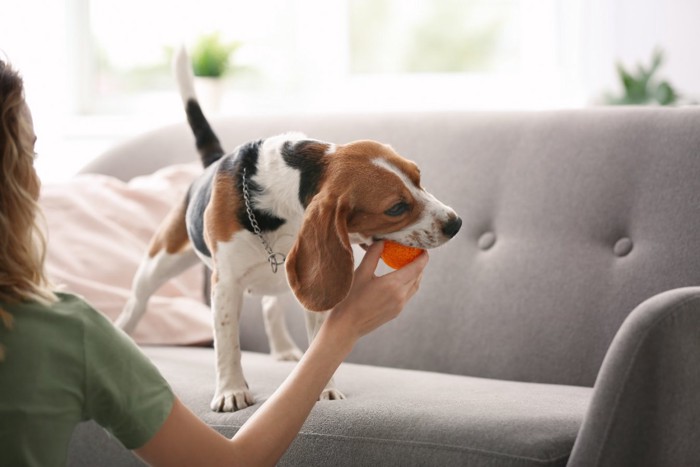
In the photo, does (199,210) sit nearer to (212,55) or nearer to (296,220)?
(296,220)

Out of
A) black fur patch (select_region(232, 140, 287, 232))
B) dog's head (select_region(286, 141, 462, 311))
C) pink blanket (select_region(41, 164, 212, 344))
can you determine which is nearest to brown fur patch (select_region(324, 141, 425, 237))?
dog's head (select_region(286, 141, 462, 311))

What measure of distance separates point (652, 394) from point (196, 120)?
115cm

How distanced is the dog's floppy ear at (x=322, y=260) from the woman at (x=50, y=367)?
0.30 m

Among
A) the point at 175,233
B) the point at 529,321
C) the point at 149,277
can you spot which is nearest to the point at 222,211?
the point at 175,233

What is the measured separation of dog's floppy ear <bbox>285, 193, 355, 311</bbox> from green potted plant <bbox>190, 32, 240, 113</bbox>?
2.57 metres

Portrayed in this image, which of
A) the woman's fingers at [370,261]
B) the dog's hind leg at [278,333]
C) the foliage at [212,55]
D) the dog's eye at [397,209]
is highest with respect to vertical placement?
the dog's eye at [397,209]

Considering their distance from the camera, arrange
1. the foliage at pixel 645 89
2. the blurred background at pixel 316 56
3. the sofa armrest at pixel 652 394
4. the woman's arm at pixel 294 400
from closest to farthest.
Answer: the woman's arm at pixel 294 400, the sofa armrest at pixel 652 394, the foliage at pixel 645 89, the blurred background at pixel 316 56

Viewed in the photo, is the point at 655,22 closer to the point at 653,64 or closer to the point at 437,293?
the point at 653,64

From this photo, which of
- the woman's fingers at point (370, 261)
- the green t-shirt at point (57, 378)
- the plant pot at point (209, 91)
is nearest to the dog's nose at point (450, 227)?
the woman's fingers at point (370, 261)

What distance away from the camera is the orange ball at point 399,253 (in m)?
1.49

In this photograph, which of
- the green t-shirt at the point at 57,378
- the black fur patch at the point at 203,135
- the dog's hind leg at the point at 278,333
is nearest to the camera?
the green t-shirt at the point at 57,378

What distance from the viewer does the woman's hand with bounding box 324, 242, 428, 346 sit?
1332mm

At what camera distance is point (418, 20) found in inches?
165

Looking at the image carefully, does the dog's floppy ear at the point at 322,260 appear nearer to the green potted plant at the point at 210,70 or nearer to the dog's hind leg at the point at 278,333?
the dog's hind leg at the point at 278,333
